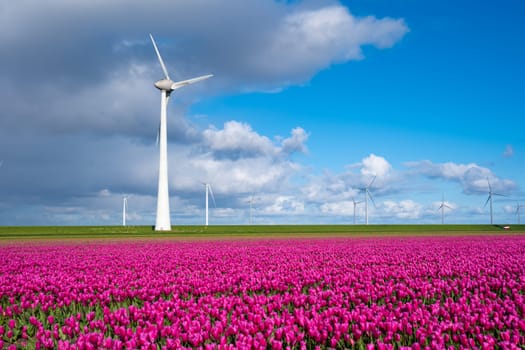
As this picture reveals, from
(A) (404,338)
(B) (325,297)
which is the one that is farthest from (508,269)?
(A) (404,338)

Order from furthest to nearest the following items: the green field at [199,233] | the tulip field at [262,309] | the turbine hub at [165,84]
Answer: the turbine hub at [165,84] → the green field at [199,233] → the tulip field at [262,309]

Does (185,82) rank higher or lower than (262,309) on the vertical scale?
higher

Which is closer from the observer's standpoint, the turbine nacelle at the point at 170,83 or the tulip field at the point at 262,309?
the tulip field at the point at 262,309

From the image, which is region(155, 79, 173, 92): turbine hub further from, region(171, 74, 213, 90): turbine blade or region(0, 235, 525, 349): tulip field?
region(0, 235, 525, 349): tulip field

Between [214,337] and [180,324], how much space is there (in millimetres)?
971

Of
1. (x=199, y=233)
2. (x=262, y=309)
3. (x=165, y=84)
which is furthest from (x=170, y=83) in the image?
(x=262, y=309)

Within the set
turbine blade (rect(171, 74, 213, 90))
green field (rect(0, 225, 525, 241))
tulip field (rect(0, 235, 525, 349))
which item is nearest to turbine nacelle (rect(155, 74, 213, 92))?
turbine blade (rect(171, 74, 213, 90))

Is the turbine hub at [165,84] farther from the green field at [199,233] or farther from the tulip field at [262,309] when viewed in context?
the tulip field at [262,309]

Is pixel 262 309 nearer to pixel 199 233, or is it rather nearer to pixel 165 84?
pixel 199 233

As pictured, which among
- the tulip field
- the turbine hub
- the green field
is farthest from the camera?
the turbine hub

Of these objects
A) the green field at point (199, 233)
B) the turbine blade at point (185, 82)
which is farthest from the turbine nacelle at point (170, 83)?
the green field at point (199, 233)

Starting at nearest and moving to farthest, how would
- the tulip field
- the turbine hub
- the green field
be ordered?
the tulip field
the green field
the turbine hub

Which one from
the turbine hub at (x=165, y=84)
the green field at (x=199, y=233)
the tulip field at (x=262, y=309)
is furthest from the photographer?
the turbine hub at (x=165, y=84)

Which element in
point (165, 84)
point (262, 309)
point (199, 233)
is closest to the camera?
point (262, 309)
